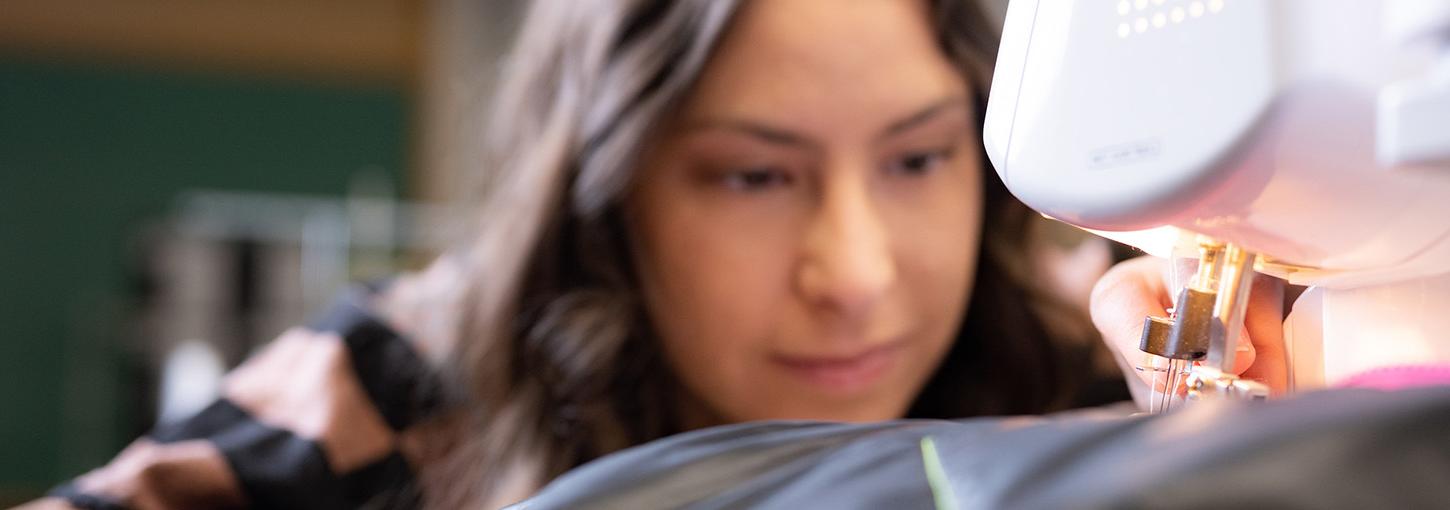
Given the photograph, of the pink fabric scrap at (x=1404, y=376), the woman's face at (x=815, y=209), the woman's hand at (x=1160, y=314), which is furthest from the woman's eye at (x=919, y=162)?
the pink fabric scrap at (x=1404, y=376)

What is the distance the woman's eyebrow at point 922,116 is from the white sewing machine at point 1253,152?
0.28 meters

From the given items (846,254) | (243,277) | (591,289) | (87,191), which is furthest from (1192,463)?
(87,191)

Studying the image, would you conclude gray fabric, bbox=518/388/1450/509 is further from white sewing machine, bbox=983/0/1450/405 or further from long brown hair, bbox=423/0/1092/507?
long brown hair, bbox=423/0/1092/507

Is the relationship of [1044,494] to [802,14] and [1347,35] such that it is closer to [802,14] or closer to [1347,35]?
[1347,35]

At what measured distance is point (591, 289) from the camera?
0.83 metres

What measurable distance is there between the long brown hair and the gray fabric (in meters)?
0.44

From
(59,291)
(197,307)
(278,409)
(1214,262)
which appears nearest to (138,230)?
(59,291)

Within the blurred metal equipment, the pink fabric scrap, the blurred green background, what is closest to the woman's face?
the pink fabric scrap

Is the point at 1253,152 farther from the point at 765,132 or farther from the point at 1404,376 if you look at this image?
the point at 765,132

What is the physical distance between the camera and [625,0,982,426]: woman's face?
0.68 metres

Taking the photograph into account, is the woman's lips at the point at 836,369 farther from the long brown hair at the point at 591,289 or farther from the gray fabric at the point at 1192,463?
the gray fabric at the point at 1192,463

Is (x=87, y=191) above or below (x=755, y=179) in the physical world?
below

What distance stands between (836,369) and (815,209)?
99 mm

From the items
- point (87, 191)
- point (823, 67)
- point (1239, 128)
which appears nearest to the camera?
point (1239, 128)
